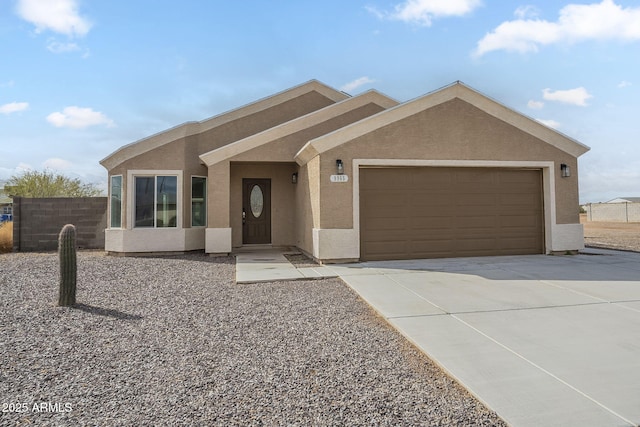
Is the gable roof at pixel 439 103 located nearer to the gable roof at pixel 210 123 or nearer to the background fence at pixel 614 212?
the gable roof at pixel 210 123

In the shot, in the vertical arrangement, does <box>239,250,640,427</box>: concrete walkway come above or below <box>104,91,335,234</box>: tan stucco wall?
below

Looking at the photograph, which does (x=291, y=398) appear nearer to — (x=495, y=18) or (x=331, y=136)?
(x=331, y=136)

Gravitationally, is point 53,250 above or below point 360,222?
below

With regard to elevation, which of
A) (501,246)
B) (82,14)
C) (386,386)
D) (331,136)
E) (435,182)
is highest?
(82,14)

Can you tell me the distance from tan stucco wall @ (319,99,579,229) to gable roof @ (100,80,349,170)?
5.59m

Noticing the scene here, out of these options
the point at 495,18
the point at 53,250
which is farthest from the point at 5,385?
the point at 53,250

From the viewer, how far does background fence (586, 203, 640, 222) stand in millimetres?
37531

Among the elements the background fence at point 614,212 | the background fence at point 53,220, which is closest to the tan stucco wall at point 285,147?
the background fence at point 53,220

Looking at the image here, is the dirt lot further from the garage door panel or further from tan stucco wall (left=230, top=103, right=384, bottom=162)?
A: tan stucco wall (left=230, top=103, right=384, bottom=162)

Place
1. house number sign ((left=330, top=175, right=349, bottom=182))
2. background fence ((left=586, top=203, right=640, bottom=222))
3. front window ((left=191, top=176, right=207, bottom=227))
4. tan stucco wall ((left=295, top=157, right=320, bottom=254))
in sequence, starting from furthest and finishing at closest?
1. background fence ((left=586, top=203, right=640, bottom=222))
2. front window ((left=191, top=176, right=207, bottom=227))
3. tan stucco wall ((left=295, top=157, right=320, bottom=254))
4. house number sign ((left=330, top=175, right=349, bottom=182))

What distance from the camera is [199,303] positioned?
6.17 meters

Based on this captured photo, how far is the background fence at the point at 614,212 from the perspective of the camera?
37.5 metres

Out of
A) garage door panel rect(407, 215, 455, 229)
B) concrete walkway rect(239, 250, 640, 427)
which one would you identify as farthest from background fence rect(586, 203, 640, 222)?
garage door panel rect(407, 215, 455, 229)

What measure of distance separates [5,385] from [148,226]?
9.27 metres
